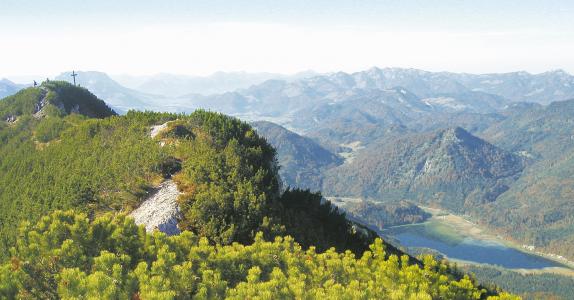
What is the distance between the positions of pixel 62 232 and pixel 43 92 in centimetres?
12409

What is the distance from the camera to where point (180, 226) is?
1763 inches

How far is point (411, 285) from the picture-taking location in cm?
2625

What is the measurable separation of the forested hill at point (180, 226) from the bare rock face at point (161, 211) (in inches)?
37.5

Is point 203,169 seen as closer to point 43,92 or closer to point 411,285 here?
point 411,285

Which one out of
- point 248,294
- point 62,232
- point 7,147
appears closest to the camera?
point 248,294

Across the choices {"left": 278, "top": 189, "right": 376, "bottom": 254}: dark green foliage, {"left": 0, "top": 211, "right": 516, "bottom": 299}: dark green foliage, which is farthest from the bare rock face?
{"left": 0, "top": 211, "right": 516, "bottom": 299}: dark green foliage

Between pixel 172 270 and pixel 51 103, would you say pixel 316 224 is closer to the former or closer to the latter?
pixel 172 270

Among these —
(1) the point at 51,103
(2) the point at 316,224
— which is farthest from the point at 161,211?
(1) the point at 51,103

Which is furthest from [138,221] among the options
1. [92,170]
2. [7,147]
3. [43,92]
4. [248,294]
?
[43,92]

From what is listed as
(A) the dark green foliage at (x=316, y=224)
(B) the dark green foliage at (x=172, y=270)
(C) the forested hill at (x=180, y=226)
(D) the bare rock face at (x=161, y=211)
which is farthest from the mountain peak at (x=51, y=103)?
(B) the dark green foliage at (x=172, y=270)

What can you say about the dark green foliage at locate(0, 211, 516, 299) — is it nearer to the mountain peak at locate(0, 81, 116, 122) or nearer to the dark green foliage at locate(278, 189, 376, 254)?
the dark green foliage at locate(278, 189, 376, 254)

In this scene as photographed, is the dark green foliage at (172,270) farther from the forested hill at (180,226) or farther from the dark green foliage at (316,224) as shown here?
the dark green foliage at (316,224)

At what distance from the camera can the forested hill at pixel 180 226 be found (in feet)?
74.2

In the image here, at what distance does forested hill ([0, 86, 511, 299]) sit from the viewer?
22625 mm
